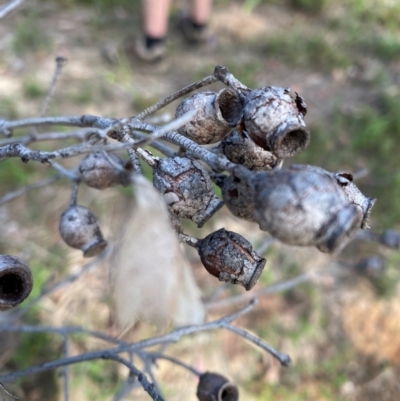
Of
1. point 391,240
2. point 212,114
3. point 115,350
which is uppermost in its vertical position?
point 212,114

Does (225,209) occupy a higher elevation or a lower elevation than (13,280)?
lower

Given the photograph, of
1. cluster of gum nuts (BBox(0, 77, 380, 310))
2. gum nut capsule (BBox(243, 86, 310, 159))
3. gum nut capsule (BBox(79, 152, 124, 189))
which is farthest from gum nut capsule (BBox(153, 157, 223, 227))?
gum nut capsule (BBox(79, 152, 124, 189))

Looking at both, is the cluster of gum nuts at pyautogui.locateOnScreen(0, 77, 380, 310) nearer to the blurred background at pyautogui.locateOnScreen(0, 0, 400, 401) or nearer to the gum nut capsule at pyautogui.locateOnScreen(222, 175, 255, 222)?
the gum nut capsule at pyautogui.locateOnScreen(222, 175, 255, 222)

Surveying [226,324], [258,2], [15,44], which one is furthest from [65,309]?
[258,2]

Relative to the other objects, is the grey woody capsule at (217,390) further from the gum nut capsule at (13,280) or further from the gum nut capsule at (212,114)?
the gum nut capsule at (212,114)

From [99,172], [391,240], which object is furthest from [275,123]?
[391,240]

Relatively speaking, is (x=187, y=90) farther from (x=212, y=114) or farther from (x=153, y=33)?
(x=153, y=33)

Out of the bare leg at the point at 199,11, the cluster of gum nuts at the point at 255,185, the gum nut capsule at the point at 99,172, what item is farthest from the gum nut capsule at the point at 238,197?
the bare leg at the point at 199,11
